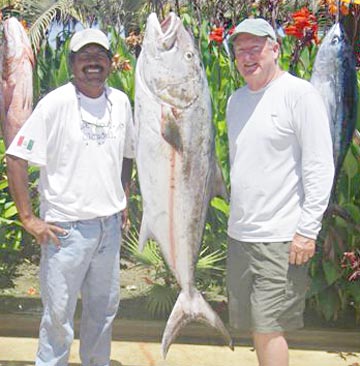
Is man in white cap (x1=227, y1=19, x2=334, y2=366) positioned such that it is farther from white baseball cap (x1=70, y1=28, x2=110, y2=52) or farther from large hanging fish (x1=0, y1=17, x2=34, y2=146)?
large hanging fish (x1=0, y1=17, x2=34, y2=146)

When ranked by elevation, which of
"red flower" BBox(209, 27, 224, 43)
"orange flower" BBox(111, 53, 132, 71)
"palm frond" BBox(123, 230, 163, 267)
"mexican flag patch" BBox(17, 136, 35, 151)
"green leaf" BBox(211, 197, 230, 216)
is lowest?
"palm frond" BBox(123, 230, 163, 267)

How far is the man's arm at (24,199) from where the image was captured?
2.94 m

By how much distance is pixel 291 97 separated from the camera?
2.78 metres

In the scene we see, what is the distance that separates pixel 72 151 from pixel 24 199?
0.31 metres

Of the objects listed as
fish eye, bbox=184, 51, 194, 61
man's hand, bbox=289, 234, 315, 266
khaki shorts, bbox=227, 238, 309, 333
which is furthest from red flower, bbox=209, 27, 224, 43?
man's hand, bbox=289, 234, 315, 266

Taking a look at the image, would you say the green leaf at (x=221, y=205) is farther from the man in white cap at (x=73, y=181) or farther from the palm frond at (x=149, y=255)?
Result: the man in white cap at (x=73, y=181)

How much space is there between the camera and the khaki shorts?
288 centimetres

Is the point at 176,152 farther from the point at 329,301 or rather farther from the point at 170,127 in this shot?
the point at 329,301

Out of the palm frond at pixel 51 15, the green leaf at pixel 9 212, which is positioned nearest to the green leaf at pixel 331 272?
the green leaf at pixel 9 212

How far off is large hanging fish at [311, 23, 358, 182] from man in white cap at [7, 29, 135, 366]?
114 cm

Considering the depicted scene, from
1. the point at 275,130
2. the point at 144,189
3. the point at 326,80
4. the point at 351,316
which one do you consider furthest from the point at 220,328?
the point at 351,316

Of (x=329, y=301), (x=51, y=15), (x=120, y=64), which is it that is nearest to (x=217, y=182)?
(x=329, y=301)

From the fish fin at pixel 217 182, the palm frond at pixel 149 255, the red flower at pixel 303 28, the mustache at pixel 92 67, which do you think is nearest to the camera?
the mustache at pixel 92 67

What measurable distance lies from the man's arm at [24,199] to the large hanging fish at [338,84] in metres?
1.58
